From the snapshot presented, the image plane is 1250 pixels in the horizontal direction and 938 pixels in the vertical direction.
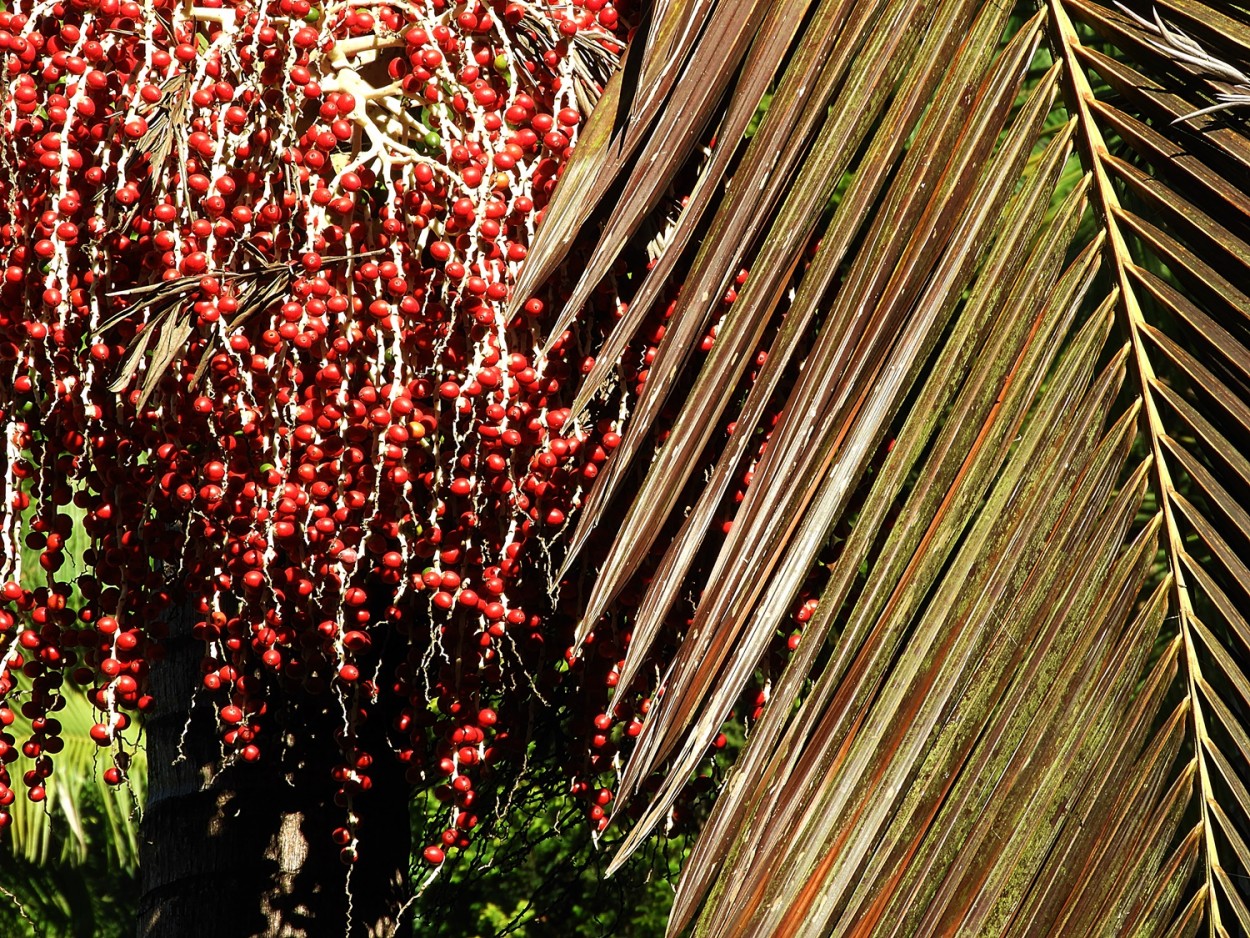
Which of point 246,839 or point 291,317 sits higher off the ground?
point 291,317

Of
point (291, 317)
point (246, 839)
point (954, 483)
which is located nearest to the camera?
point (954, 483)

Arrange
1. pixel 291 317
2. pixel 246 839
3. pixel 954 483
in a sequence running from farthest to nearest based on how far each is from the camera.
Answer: pixel 246 839 < pixel 291 317 < pixel 954 483

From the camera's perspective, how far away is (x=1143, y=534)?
110cm

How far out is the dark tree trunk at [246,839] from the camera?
75.4 inches

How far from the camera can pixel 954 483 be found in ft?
3.60

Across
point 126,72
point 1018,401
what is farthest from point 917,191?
point 126,72

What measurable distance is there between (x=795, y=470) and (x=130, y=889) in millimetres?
5282

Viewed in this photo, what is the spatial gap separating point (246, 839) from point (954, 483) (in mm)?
1294

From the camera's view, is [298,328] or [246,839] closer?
[298,328]

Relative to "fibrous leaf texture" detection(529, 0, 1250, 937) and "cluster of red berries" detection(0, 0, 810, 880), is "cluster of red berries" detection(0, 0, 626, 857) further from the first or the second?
"fibrous leaf texture" detection(529, 0, 1250, 937)

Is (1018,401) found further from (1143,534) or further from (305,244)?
(305,244)

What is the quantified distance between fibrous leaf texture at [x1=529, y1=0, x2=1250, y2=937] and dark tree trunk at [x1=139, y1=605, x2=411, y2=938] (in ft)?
3.19

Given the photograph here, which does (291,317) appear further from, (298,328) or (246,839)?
(246,839)

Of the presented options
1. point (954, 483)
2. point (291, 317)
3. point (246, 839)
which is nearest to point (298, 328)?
point (291, 317)
